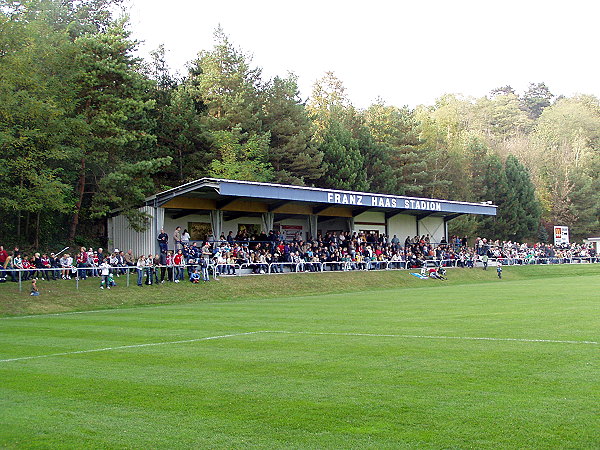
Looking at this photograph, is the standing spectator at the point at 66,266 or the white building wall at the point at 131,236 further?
the white building wall at the point at 131,236

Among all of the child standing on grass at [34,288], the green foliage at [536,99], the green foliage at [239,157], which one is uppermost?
the green foliage at [536,99]

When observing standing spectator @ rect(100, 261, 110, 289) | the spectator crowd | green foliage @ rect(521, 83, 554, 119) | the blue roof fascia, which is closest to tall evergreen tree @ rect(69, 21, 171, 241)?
the spectator crowd

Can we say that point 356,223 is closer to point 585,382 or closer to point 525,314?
point 525,314

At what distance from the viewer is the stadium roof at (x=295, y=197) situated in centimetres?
3334

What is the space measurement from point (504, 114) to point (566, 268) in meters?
72.9

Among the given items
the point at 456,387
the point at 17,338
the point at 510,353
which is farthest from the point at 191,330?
the point at 456,387

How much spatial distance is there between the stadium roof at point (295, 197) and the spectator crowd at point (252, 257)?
2008mm

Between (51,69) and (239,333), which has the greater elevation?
(51,69)

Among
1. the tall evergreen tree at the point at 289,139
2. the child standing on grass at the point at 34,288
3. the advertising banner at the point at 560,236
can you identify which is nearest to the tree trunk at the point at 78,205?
the child standing on grass at the point at 34,288

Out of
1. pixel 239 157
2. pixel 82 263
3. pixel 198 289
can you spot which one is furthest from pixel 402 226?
pixel 82 263

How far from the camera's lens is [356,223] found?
46125 mm

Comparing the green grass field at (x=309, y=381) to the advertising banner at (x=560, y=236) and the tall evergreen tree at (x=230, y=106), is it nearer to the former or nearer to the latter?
the tall evergreen tree at (x=230, y=106)

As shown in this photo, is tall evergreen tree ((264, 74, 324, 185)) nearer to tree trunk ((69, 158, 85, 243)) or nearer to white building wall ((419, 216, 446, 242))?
white building wall ((419, 216, 446, 242))

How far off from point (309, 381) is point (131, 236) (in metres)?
30.1
